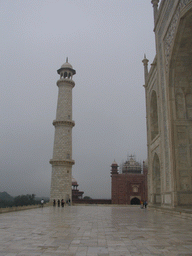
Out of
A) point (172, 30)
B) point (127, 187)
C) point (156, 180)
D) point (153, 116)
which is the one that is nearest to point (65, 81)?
point (153, 116)

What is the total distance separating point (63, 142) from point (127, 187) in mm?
15847

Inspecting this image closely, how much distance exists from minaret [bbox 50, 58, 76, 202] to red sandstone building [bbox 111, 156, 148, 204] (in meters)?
12.8

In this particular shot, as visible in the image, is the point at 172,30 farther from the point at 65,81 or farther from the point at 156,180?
the point at 65,81

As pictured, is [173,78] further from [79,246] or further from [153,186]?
[79,246]

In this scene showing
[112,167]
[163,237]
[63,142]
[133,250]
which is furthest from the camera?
[112,167]

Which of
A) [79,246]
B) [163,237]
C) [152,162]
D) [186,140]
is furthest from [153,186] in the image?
[79,246]

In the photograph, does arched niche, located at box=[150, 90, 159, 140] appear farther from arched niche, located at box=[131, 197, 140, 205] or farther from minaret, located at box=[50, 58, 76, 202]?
arched niche, located at box=[131, 197, 140, 205]

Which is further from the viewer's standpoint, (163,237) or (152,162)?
(152,162)

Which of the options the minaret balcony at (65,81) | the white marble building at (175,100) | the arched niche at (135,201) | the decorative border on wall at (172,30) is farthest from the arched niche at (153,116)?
the arched niche at (135,201)

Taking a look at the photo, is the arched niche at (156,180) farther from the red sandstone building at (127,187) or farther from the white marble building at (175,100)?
the red sandstone building at (127,187)

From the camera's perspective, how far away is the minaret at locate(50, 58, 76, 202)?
24844 millimetres

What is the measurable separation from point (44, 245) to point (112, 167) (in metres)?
34.3

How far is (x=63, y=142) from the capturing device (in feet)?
85.6

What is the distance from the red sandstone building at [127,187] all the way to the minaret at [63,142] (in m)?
12.8
